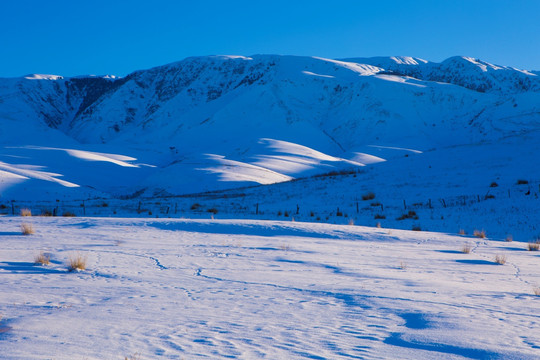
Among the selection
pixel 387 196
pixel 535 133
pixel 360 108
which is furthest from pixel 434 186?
pixel 360 108

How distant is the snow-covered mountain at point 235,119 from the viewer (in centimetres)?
5722

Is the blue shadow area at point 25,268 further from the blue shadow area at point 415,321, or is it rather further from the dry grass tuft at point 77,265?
the blue shadow area at point 415,321

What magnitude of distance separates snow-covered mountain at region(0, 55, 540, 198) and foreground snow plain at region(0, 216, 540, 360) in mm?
36133

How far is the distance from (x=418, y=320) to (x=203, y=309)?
6.76ft

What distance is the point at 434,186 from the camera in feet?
105

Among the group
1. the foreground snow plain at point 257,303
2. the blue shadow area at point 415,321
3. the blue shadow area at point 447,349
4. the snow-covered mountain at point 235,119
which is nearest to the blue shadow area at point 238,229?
the foreground snow plain at point 257,303

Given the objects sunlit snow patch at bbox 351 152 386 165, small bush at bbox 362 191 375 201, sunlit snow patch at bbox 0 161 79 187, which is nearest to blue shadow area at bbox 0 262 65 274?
small bush at bbox 362 191 375 201

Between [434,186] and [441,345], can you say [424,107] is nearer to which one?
[434,186]

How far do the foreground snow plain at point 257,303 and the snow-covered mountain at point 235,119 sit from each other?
36133 millimetres

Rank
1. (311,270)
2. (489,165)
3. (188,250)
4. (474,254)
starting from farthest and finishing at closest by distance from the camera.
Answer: (489,165) → (474,254) → (188,250) → (311,270)

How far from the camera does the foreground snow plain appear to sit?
11.3 feet

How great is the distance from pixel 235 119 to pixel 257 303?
3753 inches

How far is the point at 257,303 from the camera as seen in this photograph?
16.0ft

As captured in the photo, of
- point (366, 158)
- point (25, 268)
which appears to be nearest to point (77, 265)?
point (25, 268)
